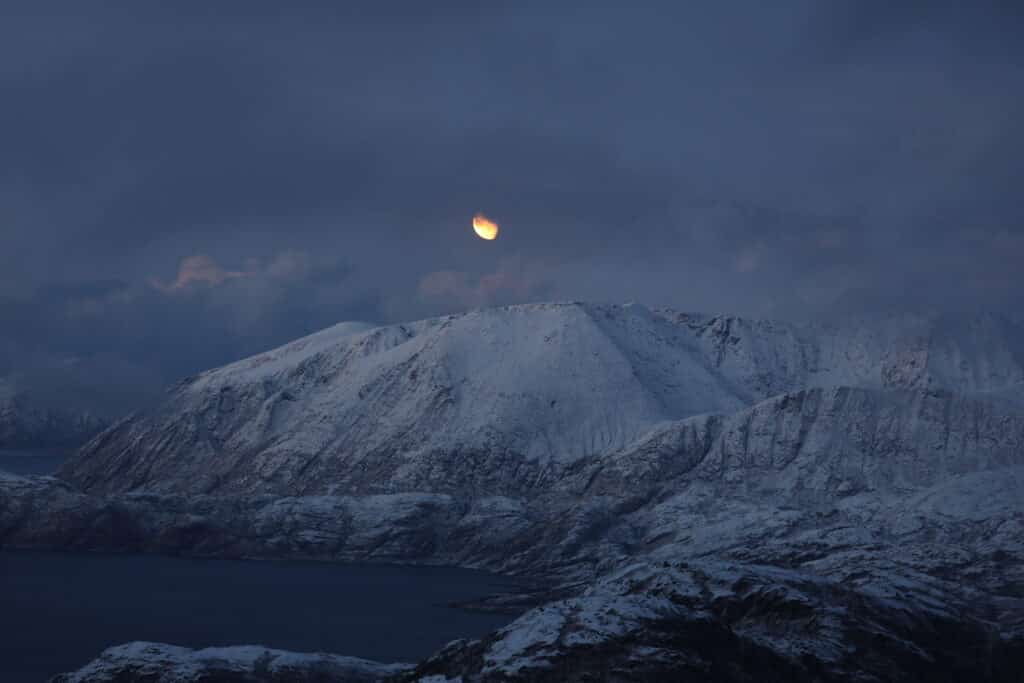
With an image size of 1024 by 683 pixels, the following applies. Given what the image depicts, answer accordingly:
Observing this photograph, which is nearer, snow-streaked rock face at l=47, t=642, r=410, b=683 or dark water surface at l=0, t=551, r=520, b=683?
snow-streaked rock face at l=47, t=642, r=410, b=683

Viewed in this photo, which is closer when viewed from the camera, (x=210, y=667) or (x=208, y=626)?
(x=210, y=667)

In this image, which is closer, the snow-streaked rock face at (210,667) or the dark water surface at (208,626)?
the snow-streaked rock face at (210,667)

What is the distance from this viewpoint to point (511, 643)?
91562 millimetres

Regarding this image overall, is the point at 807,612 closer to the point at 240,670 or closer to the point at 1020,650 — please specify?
the point at 1020,650

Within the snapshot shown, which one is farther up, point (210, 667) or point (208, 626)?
point (208, 626)

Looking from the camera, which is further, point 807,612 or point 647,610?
point 807,612

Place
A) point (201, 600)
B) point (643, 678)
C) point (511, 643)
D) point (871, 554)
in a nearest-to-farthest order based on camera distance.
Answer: point (643, 678)
point (511, 643)
point (871, 554)
point (201, 600)

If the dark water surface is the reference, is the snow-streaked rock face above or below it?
below

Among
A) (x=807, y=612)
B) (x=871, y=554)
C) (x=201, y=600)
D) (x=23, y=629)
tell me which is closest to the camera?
(x=807, y=612)

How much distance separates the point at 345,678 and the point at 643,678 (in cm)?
3546

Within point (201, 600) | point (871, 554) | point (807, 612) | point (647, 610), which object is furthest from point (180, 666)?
→ point (871, 554)

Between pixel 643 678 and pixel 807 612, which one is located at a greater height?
pixel 807 612

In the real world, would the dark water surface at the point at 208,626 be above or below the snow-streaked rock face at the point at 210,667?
above

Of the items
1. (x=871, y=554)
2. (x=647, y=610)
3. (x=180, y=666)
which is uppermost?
(x=871, y=554)
